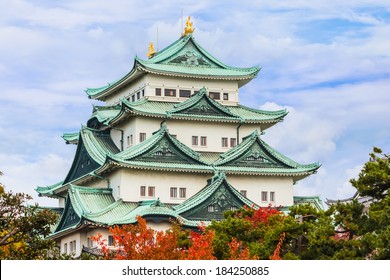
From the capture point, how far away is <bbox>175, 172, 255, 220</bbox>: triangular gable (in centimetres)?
6034

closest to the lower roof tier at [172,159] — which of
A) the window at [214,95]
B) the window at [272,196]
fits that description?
the window at [272,196]

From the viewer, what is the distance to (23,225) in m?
32.2

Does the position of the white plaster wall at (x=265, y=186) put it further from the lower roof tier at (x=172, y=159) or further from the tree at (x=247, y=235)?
the tree at (x=247, y=235)

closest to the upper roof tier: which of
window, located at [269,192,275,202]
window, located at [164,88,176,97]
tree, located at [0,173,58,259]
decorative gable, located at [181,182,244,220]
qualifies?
window, located at [164,88,176,97]

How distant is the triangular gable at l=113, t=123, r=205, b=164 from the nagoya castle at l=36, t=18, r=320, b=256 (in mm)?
73

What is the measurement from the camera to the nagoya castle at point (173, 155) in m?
61.0

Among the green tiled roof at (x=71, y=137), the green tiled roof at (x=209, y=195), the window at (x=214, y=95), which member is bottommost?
the green tiled roof at (x=209, y=195)

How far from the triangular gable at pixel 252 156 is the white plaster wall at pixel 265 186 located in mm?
1037

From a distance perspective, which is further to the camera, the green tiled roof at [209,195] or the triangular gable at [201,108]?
the triangular gable at [201,108]

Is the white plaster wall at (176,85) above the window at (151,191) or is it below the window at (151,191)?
above

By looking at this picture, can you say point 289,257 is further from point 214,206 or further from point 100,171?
point 100,171

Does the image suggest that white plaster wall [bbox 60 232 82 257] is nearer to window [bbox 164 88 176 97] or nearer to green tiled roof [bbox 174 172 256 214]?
green tiled roof [bbox 174 172 256 214]

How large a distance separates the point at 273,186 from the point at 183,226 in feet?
32.6
